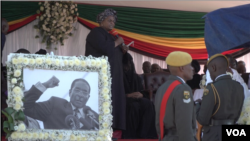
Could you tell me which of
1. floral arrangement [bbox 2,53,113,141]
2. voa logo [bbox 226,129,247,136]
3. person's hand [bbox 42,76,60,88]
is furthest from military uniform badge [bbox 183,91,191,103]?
person's hand [bbox 42,76,60,88]

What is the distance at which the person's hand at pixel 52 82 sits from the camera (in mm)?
4875

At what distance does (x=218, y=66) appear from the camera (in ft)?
16.2

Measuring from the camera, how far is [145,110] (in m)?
7.59

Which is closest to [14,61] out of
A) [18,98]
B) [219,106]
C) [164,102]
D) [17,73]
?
[17,73]

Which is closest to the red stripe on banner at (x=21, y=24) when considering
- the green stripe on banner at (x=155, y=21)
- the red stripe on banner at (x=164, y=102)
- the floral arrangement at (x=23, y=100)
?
the green stripe on banner at (x=155, y=21)

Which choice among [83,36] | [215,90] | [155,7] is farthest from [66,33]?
[215,90]

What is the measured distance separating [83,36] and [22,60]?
546cm

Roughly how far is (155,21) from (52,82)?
624 cm

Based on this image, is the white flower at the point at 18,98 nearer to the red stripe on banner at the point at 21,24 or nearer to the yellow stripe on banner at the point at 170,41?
the red stripe on banner at the point at 21,24

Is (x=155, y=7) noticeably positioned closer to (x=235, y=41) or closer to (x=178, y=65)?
(x=235, y=41)

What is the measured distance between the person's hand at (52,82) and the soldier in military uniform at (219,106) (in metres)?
1.60

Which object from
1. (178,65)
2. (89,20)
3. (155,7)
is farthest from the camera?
(155,7)

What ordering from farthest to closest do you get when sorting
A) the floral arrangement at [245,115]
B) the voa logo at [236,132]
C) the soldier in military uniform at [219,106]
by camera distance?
the floral arrangement at [245,115]
the soldier in military uniform at [219,106]
the voa logo at [236,132]

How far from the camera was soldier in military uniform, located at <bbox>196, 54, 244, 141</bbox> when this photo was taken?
4.63 metres
